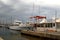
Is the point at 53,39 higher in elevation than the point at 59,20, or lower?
lower

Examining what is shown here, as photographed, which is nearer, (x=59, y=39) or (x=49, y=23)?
(x=59, y=39)

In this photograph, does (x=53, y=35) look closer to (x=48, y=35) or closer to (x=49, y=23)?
(x=48, y=35)

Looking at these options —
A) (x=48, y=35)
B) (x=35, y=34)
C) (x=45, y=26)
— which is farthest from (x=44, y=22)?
(x=48, y=35)

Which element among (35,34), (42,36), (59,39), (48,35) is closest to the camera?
(59,39)

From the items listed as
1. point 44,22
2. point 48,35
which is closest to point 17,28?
point 44,22

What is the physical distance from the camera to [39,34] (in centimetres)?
4738

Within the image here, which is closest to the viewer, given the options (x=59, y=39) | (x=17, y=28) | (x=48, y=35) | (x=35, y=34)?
(x=59, y=39)

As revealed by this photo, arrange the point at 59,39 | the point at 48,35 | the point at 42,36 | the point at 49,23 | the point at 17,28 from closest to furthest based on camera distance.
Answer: the point at 59,39 < the point at 48,35 < the point at 42,36 < the point at 49,23 < the point at 17,28

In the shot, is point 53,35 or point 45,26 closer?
point 53,35

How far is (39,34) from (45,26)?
490 inches

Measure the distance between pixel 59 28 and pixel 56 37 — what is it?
719 centimetres

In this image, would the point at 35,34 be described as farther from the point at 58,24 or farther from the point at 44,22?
the point at 44,22

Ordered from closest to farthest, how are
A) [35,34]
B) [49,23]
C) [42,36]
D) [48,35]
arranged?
[48,35] < [42,36] < [35,34] < [49,23]

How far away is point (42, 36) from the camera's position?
45.6 m
